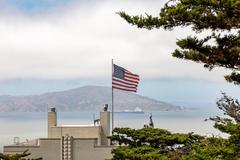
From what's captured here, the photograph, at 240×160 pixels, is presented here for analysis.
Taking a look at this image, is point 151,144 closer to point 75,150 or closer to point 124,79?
point 124,79

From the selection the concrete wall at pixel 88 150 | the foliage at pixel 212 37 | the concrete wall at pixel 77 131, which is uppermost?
the foliage at pixel 212 37

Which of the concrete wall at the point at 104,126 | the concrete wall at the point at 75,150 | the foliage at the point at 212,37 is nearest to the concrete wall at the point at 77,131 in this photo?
the concrete wall at the point at 104,126

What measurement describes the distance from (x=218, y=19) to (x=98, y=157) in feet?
90.6

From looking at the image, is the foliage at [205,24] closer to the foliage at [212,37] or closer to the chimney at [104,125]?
the foliage at [212,37]

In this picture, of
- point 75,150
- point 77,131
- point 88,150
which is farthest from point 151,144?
point 77,131

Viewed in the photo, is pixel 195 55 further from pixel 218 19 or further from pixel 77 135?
pixel 77 135

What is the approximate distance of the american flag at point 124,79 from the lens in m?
38.2

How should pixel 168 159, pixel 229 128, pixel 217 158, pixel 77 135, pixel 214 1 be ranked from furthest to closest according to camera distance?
pixel 77 135 → pixel 168 159 → pixel 217 158 → pixel 229 128 → pixel 214 1

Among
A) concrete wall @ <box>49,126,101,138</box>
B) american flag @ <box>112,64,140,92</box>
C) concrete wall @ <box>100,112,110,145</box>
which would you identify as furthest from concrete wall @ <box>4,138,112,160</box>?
american flag @ <box>112,64,140,92</box>

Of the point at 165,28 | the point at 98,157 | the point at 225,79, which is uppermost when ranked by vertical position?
the point at 165,28

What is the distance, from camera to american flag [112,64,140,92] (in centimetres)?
3819

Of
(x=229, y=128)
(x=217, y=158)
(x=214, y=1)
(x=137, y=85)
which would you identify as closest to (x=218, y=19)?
(x=214, y=1)

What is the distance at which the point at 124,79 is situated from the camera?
127 ft

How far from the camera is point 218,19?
555 inches
